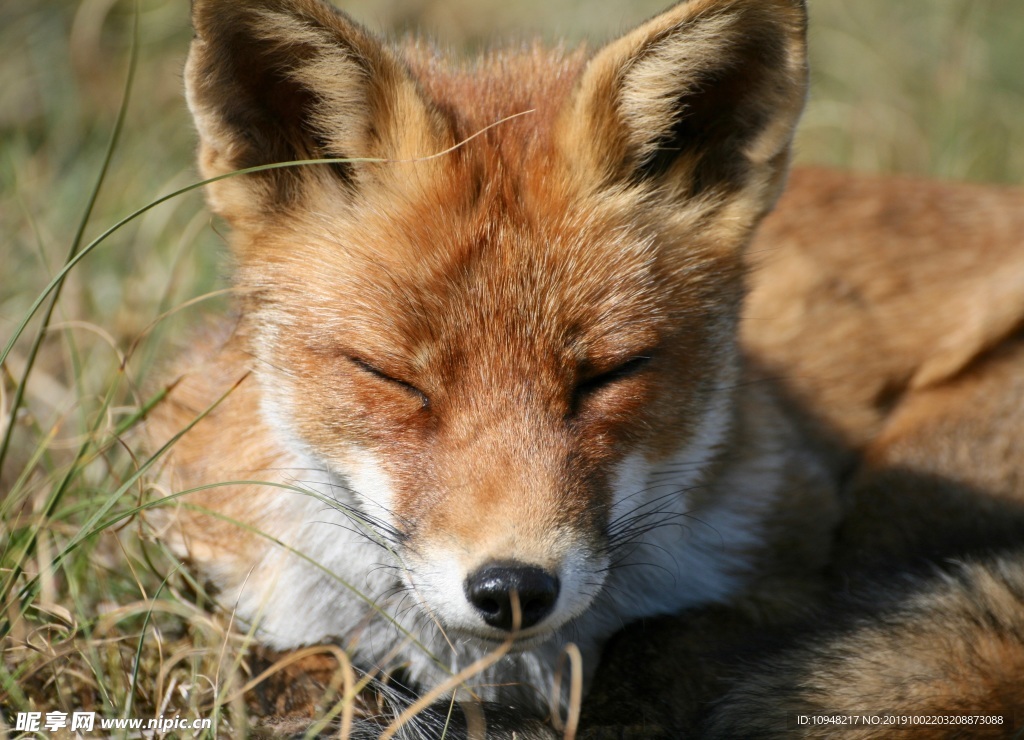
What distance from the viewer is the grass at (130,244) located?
2.87 m

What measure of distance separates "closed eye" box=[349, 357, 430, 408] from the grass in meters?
0.78

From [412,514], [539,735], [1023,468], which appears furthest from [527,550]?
[1023,468]

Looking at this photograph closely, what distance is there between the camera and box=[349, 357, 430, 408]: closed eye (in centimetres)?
255

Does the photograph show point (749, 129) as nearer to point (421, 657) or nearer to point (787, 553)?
point (787, 553)

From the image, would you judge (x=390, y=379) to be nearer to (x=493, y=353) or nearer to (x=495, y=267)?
(x=493, y=353)

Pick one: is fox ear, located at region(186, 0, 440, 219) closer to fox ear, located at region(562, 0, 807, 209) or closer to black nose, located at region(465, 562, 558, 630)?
fox ear, located at region(562, 0, 807, 209)

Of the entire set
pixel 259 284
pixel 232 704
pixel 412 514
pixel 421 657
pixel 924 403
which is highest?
pixel 259 284

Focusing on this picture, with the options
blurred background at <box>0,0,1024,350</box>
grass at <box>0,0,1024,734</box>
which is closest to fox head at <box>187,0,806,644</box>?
grass at <box>0,0,1024,734</box>

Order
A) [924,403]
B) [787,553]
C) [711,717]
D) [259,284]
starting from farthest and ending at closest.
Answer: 1. [924,403]
2. [787,553]
3. [259,284]
4. [711,717]

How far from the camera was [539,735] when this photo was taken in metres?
2.68

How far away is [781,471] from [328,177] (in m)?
1.89

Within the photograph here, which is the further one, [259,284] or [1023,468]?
[1023,468]

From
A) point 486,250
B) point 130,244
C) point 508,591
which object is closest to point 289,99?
point 486,250

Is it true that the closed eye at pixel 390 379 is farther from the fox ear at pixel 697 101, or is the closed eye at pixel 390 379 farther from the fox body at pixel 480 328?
the fox ear at pixel 697 101
